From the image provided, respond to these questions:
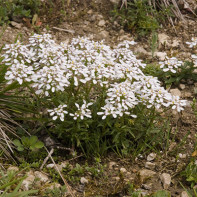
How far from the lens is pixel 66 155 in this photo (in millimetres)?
3594

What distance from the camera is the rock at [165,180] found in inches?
125

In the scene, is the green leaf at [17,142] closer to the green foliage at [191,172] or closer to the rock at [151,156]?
the rock at [151,156]

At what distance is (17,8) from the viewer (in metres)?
5.15

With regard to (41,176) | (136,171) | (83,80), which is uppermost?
(83,80)

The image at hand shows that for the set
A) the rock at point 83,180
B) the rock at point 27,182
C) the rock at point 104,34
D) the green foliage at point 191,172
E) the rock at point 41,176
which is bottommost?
the rock at point 41,176

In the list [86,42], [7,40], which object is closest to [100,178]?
[86,42]

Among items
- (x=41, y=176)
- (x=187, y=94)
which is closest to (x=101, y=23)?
(x=187, y=94)

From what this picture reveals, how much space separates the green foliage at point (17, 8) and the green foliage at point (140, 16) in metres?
1.41

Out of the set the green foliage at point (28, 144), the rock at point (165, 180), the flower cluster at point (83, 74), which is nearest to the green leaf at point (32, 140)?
the green foliage at point (28, 144)

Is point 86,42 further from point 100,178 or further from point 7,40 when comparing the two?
point 7,40

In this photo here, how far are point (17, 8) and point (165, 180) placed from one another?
3665mm

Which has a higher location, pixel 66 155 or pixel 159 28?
pixel 159 28

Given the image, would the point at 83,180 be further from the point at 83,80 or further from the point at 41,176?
the point at 83,80

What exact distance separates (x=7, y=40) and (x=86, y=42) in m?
2.01
